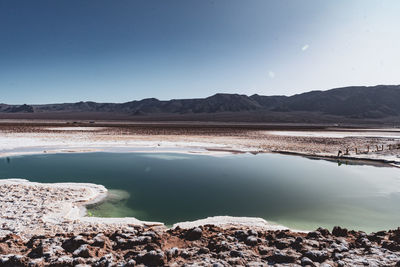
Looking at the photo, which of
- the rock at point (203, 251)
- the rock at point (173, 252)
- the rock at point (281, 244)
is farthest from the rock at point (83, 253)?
the rock at point (281, 244)

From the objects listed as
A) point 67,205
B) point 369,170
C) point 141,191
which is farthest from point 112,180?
point 369,170

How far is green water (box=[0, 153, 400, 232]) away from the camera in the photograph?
7.52 metres

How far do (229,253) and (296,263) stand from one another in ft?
3.41

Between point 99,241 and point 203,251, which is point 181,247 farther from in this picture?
point 99,241

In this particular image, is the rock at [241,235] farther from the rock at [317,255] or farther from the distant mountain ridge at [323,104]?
the distant mountain ridge at [323,104]

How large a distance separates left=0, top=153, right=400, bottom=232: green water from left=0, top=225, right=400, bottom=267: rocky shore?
83.9 inches

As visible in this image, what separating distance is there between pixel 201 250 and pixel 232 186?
6274mm

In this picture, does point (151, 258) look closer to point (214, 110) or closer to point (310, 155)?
point (310, 155)

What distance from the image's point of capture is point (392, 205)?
8.63m

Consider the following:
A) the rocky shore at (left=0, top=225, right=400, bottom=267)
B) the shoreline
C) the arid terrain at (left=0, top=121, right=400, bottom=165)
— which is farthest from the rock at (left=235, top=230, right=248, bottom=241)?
the arid terrain at (left=0, top=121, right=400, bottom=165)

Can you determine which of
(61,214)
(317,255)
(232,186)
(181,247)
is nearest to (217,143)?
(232,186)

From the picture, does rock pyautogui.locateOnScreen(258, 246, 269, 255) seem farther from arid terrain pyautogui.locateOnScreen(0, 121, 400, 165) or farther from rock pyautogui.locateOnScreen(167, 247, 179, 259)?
arid terrain pyautogui.locateOnScreen(0, 121, 400, 165)

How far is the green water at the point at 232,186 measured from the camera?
752cm

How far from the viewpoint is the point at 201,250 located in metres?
4.29
